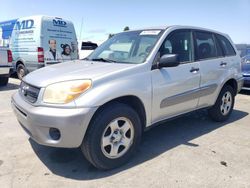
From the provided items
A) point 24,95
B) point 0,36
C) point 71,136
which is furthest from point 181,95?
point 0,36

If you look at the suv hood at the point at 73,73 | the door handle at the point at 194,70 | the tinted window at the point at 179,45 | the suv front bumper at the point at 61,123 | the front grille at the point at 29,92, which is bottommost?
the suv front bumper at the point at 61,123

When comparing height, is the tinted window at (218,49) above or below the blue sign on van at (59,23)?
below

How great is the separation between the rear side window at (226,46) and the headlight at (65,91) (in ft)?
10.7

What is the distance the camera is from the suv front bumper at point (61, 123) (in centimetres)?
300

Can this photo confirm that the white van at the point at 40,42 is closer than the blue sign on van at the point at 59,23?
Yes

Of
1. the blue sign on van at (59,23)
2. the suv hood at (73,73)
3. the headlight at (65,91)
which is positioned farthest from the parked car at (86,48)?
the headlight at (65,91)

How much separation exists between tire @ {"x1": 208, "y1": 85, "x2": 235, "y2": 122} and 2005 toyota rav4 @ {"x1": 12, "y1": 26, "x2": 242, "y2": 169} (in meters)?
0.30

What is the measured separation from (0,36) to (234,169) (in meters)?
11.5

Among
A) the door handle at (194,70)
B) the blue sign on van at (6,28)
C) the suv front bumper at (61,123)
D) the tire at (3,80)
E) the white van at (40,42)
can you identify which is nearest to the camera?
the suv front bumper at (61,123)

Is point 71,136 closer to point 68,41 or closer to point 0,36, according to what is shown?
point 68,41

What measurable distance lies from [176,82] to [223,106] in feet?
6.00

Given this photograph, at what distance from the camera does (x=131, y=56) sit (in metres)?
4.02

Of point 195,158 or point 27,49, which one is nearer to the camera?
point 195,158

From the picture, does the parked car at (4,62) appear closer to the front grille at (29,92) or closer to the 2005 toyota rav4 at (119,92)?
the 2005 toyota rav4 at (119,92)
